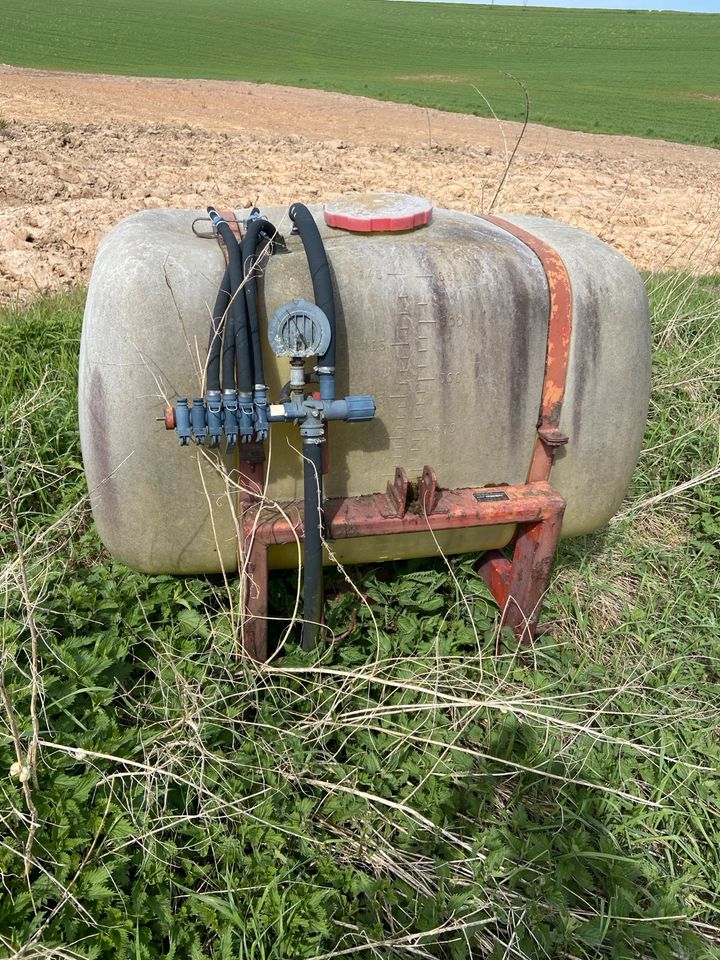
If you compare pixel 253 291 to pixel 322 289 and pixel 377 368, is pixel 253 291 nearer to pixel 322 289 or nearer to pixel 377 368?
pixel 322 289

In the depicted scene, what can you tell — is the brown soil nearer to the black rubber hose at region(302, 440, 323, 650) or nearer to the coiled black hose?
the coiled black hose

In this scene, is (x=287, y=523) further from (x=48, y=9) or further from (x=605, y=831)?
(x=48, y=9)

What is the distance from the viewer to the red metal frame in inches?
81.8

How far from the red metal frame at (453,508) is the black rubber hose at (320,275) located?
0.36 meters

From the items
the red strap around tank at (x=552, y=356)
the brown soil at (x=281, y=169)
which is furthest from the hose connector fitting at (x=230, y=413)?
the brown soil at (x=281, y=169)

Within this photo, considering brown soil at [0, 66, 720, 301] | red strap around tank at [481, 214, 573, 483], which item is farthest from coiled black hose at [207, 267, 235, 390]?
brown soil at [0, 66, 720, 301]

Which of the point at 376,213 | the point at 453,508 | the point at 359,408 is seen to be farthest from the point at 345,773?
the point at 376,213

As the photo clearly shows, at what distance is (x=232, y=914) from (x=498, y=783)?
84 centimetres

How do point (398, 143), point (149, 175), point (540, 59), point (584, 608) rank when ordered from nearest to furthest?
point (584, 608), point (149, 175), point (398, 143), point (540, 59)

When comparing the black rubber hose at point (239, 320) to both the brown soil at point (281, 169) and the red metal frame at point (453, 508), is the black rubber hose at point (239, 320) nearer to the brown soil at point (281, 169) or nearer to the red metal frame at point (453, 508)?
the red metal frame at point (453, 508)

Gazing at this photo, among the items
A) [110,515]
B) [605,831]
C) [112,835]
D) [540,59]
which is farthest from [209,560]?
[540,59]

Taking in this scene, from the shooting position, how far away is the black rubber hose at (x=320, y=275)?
6.09ft

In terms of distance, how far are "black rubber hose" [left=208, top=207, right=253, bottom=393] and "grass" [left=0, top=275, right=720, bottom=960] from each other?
637 millimetres

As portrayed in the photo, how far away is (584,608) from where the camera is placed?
111 inches
